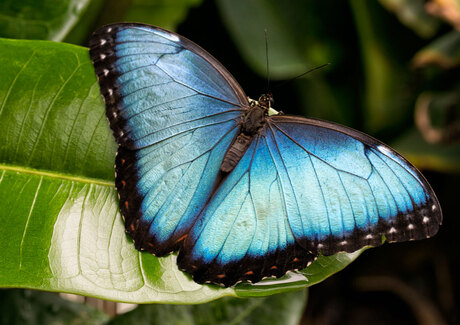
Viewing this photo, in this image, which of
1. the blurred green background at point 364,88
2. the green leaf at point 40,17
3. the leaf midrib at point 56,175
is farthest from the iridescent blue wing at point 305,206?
the blurred green background at point 364,88

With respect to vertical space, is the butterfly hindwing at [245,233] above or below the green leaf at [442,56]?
below

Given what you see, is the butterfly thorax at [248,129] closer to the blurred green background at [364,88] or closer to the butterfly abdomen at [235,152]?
the butterfly abdomen at [235,152]

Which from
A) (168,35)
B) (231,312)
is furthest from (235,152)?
(231,312)

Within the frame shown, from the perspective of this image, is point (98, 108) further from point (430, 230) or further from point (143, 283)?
point (430, 230)

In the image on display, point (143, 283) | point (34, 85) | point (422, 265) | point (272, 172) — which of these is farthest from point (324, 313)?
point (34, 85)

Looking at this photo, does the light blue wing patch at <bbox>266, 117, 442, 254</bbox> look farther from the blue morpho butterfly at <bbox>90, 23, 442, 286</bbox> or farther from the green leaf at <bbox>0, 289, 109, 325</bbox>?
the green leaf at <bbox>0, 289, 109, 325</bbox>

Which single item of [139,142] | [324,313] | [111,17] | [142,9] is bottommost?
[324,313]

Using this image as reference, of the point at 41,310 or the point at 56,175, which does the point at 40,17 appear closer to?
the point at 56,175

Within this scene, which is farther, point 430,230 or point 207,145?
point 207,145
